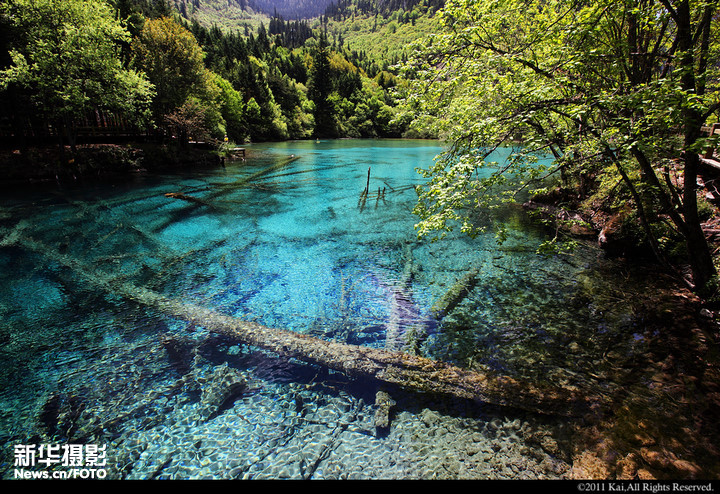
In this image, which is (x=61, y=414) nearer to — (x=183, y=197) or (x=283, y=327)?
(x=283, y=327)

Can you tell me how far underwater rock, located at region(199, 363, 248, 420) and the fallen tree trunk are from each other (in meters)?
0.95

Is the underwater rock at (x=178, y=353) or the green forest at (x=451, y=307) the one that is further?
the underwater rock at (x=178, y=353)

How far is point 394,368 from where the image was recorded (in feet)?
20.6

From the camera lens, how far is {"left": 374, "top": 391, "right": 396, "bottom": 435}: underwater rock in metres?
5.31

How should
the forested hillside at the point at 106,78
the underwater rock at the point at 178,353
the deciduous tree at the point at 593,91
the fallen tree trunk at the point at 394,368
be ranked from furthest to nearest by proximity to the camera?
the forested hillside at the point at 106,78
the underwater rock at the point at 178,353
the fallen tree trunk at the point at 394,368
the deciduous tree at the point at 593,91

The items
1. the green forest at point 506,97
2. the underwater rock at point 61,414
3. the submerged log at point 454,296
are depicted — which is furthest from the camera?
the submerged log at point 454,296

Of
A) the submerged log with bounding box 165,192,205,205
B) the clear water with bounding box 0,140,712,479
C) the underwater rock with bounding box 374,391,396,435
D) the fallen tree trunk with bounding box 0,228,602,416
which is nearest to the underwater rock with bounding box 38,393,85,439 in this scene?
the clear water with bounding box 0,140,712,479

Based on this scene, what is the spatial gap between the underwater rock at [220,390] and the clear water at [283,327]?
7 cm

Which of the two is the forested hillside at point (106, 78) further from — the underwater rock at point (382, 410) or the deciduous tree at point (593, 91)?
the underwater rock at point (382, 410)

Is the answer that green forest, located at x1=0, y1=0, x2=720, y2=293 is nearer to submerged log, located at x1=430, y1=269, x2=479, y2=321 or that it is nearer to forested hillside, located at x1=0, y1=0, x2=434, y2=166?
forested hillside, located at x1=0, y1=0, x2=434, y2=166

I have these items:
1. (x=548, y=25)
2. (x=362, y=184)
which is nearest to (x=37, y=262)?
(x=548, y=25)

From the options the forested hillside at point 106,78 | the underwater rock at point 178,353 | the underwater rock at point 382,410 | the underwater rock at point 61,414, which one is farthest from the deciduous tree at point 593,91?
the underwater rock at point 61,414

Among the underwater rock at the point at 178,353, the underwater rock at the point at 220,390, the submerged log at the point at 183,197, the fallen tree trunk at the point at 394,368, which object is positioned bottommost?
the underwater rock at the point at 220,390

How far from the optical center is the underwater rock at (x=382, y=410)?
17.4ft
